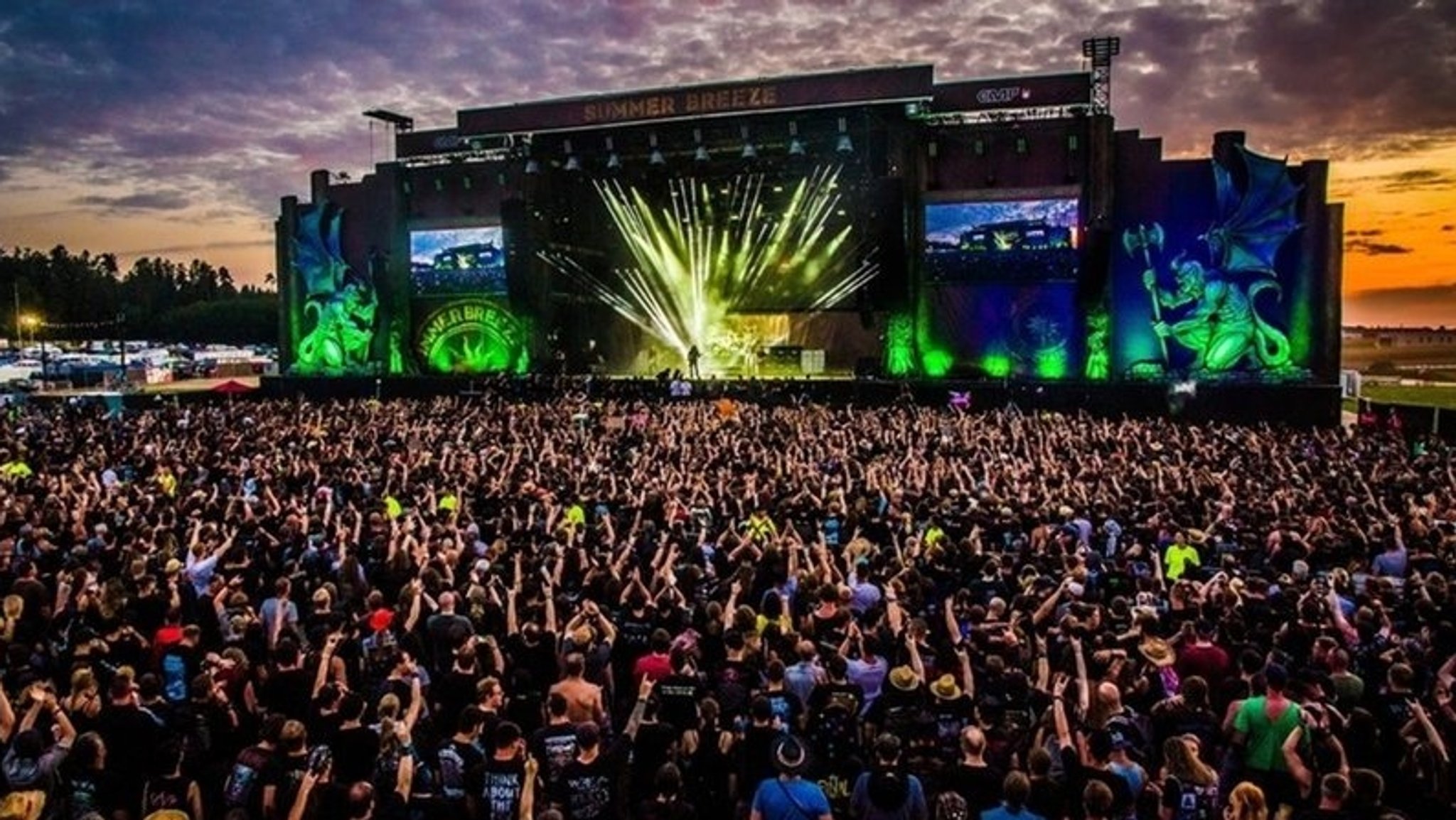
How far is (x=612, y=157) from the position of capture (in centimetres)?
3531

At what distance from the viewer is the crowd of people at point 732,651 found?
16.0ft

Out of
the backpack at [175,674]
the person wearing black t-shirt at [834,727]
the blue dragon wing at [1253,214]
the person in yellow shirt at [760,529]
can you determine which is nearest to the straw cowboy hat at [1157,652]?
the person wearing black t-shirt at [834,727]

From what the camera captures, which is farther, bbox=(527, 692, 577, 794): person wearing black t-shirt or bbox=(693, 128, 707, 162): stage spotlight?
bbox=(693, 128, 707, 162): stage spotlight

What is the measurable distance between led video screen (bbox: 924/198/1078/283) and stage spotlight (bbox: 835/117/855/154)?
337 cm

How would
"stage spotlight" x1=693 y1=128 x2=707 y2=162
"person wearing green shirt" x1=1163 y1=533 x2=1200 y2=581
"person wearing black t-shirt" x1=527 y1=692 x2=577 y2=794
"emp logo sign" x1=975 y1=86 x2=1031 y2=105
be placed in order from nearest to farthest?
"person wearing black t-shirt" x1=527 y1=692 x2=577 y2=794, "person wearing green shirt" x1=1163 y1=533 x2=1200 y2=581, "emp logo sign" x1=975 y1=86 x2=1031 y2=105, "stage spotlight" x1=693 y1=128 x2=707 y2=162

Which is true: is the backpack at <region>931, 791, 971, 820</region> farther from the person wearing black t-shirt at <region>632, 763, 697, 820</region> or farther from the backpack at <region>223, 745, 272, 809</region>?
the backpack at <region>223, 745, 272, 809</region>

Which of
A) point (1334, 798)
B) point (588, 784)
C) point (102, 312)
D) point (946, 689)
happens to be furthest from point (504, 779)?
point (102, 312)

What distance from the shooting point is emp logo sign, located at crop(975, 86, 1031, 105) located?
31.9m

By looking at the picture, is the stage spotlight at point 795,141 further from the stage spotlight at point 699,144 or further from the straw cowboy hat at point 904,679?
the straw cowboy hat at point 904,679

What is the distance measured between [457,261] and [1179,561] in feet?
111

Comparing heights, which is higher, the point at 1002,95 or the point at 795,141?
the point at 1002,95

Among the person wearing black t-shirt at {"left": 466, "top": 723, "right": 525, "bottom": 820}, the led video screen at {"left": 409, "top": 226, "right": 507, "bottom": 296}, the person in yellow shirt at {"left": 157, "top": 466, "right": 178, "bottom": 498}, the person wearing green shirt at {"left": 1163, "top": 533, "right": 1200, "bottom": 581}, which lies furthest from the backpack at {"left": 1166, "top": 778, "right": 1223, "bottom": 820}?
the led video screen at {"left": 409, "top": 226, "right": 507, "bottom": 296}

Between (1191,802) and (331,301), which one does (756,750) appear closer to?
(1191,802)

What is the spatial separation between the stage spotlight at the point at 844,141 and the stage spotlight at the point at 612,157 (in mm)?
7814
